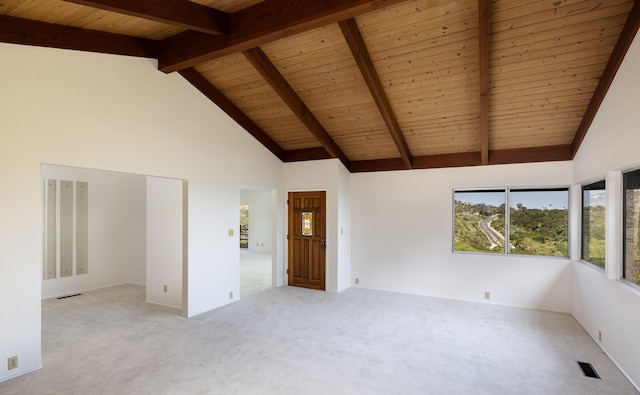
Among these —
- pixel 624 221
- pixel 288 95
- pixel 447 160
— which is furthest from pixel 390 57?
pixel 624 221

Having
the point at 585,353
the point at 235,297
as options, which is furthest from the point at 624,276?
the point at 235,297

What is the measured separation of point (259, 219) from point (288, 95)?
8289mm

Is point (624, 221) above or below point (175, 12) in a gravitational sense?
below

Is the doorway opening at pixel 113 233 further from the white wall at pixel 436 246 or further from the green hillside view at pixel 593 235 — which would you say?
the green hillside view at pixel 593 235

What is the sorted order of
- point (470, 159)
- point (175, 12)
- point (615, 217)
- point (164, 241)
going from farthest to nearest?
point (470, 159)
point (164, 241)
point (615, 217)
point (175, 12)

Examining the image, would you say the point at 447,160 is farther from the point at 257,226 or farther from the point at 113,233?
the point at 257,226

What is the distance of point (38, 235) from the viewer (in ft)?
10.5

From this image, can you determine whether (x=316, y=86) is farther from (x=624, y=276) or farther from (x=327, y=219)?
(x=624, y=276)

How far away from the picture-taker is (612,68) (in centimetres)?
346

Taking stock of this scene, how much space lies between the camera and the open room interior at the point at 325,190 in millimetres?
3084

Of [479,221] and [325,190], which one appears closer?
[479,221]

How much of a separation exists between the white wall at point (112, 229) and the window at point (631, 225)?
7.88 meters

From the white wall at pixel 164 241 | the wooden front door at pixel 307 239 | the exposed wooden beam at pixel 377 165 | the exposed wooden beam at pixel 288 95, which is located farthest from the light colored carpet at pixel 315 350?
the exposed wooden beam at pixel 288 95

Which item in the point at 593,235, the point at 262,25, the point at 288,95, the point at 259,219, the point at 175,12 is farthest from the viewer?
the point at 259,219
